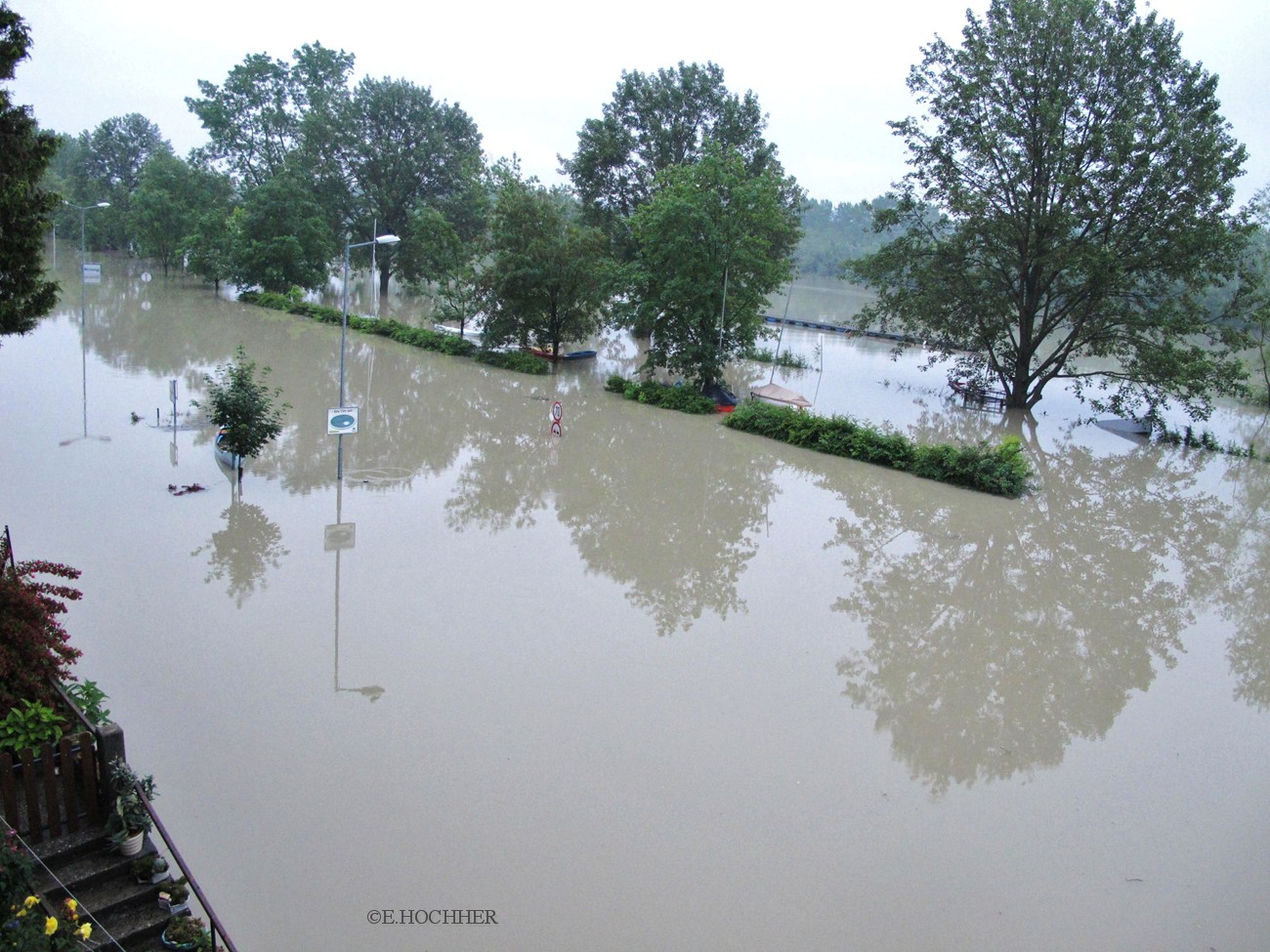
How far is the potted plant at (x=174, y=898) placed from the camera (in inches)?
201

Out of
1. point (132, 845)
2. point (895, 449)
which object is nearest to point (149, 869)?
point (132, 845)

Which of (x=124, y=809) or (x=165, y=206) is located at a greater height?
(x=165, y=206)

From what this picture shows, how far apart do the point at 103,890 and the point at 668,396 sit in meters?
21.0

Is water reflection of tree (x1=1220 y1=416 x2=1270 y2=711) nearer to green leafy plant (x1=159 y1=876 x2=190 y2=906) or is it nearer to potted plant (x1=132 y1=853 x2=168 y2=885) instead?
green leafy plant (x1=159 y1=876 x2=190 y2=906)

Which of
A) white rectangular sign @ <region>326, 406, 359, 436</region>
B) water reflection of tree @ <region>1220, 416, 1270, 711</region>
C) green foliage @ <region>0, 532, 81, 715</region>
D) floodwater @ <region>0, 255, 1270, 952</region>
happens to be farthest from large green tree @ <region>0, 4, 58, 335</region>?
water reflection of tree @ <region>1220, 416, 1270, 711</region>

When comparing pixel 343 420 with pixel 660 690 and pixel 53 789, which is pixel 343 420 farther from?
pixel 53 789

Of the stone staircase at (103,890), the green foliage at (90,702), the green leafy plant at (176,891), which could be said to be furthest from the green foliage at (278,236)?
the green leafy plant at (176,891)

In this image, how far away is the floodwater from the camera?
6.27 m

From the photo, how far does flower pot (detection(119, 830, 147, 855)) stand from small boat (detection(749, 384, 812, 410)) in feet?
65.8

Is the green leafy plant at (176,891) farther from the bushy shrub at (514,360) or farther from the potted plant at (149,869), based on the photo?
the bushy shrub at (514,360)

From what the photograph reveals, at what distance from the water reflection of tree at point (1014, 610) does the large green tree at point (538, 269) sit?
14749 mm

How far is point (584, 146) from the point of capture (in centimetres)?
3981

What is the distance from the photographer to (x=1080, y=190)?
24938 millimetres

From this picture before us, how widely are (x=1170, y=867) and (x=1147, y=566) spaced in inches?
354
